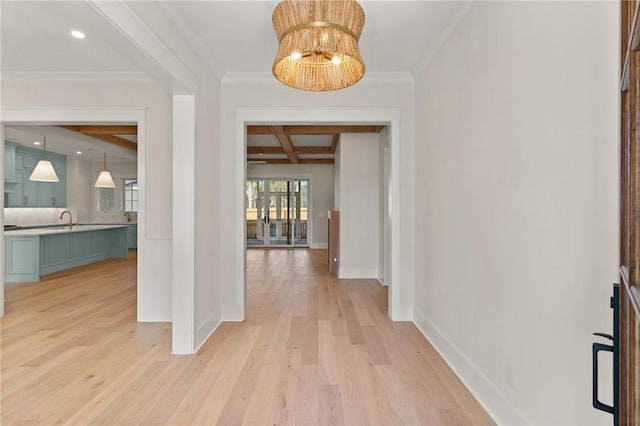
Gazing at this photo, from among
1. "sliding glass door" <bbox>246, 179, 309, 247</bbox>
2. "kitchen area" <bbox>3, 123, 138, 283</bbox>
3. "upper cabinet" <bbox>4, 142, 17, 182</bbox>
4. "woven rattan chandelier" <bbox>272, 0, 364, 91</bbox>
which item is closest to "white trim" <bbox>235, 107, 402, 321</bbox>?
"woven rattan chandelier" <bbox>272, 0, 364, 91</bbox>

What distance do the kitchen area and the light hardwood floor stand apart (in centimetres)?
204

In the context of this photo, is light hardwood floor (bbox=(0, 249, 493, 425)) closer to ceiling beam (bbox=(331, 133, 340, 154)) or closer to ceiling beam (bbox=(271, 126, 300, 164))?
ceiling beam (bbox=(271, 126, 300, 164))

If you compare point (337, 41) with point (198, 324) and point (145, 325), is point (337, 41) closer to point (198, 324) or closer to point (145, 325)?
point (198, 324)

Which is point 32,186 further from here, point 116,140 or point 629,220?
point 629,220

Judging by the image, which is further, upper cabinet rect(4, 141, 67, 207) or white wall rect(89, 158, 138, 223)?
white wall rect(89, 158, 138, 223)

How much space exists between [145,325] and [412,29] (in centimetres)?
382

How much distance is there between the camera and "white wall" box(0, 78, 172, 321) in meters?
3.54

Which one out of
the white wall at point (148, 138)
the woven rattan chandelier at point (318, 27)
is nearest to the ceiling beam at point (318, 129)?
the white wall at point (148, 138)

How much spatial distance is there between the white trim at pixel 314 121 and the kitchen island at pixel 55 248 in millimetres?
4369

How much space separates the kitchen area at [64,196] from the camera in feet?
18.2

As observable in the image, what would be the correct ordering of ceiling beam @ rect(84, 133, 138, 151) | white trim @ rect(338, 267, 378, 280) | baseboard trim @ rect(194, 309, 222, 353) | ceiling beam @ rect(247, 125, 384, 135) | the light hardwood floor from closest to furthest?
1. the light hardwood floor
2. baseboard trim @ rect(194, 309, 222, 353)
3. ceiling beam @ rect(247, 125, 384, 135)
4. white trim @ rect(338, 267, 378, 280)
5. ceiling beam @ rect(84, 133, 138, 151)

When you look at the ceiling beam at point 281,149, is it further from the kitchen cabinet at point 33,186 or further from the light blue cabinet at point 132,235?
the kitchen cabinet at point 33,186

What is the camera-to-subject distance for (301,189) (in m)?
10.8

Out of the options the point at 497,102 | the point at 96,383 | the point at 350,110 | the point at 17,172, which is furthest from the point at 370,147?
the point at 17,172
